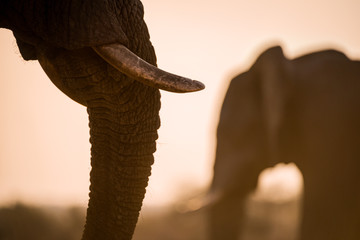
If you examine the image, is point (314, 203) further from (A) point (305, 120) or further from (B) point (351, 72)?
(B) point (351, 72)

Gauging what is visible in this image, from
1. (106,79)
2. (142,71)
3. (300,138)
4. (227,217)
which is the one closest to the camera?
(142,71)

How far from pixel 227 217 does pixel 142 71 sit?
3334mm

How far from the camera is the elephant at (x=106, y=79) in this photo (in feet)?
5.39

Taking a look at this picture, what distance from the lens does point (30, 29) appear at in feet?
5.62

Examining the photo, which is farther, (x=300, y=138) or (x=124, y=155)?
(x=300, y=138)

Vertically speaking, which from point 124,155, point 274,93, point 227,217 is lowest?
point 227,217

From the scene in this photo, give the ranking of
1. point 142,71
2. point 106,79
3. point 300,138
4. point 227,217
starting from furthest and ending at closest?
point 227,217 → point 300,138 → point 106,79 → point 142,71

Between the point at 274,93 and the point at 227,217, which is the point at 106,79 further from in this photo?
the point at 227,217

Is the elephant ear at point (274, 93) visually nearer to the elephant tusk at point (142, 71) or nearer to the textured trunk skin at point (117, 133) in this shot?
the textured trunk skin at point (117, 133)

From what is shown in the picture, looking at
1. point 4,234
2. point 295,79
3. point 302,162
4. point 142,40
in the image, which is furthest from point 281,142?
point 4,234

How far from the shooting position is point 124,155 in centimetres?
180

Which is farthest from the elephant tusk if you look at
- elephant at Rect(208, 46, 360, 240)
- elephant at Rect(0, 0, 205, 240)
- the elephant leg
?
the elephant leg

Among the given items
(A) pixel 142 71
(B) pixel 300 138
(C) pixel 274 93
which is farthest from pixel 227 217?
(A) pixel 142 71

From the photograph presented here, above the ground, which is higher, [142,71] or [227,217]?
[142,71]
